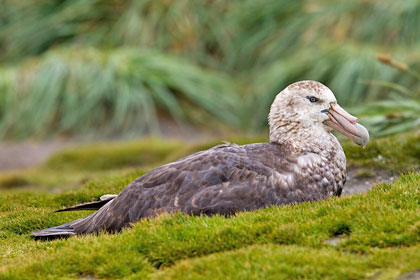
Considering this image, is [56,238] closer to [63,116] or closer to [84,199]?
[84,199]

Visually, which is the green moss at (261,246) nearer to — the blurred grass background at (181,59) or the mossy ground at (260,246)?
the mossy ground at (260,246)

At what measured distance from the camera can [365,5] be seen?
1614 centimetres

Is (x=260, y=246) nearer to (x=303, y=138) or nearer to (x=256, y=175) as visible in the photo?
(x=256, y=175)

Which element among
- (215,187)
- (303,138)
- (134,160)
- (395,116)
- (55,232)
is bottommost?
(134,160)

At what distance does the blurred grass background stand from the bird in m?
8.05

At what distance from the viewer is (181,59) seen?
17641mm

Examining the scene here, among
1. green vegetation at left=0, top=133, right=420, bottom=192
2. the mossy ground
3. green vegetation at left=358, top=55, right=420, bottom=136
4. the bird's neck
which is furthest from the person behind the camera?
green vegetation at left=358, top=55, right=420, bottom=136

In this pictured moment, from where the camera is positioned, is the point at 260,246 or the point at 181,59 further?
the point at 181,59

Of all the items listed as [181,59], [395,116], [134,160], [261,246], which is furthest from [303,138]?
[181,59]

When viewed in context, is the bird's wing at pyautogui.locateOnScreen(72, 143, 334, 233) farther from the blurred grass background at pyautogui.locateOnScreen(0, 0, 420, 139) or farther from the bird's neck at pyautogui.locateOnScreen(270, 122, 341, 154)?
the blurred grass background at pyautogui.locateOnScreen(0, 0, 420, 139)

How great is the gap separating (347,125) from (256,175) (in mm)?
1024

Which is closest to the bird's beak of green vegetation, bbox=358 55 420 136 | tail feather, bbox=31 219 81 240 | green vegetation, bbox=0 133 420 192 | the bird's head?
the bird's head

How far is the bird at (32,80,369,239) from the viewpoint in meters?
5.96

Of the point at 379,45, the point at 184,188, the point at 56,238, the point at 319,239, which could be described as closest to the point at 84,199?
the point at 56,238
